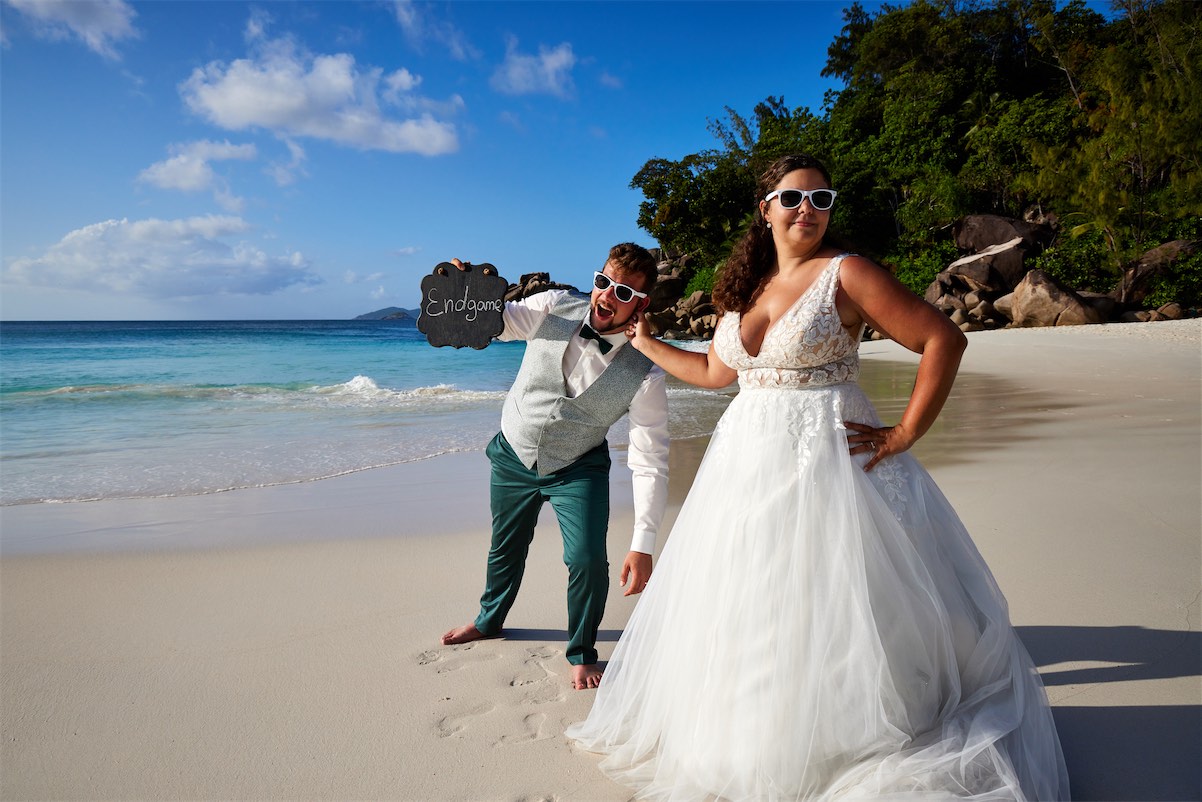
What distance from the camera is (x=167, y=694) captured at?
290 centimetres

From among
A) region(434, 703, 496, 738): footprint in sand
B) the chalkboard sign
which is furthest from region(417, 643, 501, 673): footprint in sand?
the chalkboard sign

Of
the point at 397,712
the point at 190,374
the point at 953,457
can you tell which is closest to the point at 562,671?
the point at 397,712

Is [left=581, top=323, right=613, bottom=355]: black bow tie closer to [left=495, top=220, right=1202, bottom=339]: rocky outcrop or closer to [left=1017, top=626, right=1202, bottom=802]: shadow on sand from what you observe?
[left=1017, top=626, right=1202, bottom=802]: shadow on sand

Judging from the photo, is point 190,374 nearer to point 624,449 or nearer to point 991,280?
point 624,449

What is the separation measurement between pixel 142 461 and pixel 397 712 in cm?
665

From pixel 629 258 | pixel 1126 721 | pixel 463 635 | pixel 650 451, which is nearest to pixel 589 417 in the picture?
pixel 650 451

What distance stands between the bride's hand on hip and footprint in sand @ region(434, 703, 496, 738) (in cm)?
165

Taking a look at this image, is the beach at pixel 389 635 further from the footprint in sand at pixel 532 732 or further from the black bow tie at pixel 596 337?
the black bow tie at pixel 596 337

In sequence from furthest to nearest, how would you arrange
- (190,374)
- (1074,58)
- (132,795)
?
(1074,58) < (190,374) < (132,795)

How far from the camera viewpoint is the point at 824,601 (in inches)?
85.1

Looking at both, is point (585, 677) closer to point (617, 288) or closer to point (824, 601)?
point (824, 601)

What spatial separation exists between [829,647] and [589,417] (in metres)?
1.34

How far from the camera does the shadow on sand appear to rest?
233 centimetres

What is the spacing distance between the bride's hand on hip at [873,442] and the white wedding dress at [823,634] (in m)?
0.04
